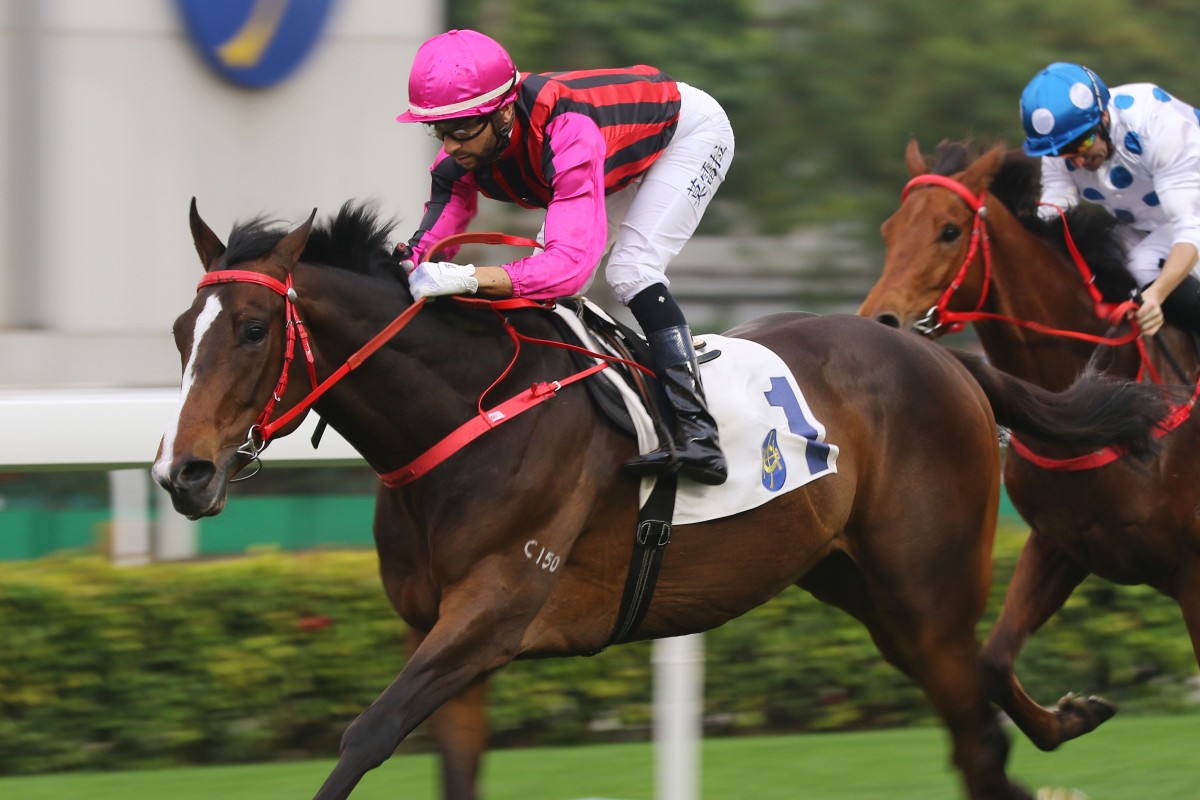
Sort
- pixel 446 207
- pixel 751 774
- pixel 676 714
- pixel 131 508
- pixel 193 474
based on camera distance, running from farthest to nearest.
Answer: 1. pixel 131 508
2. pixel 751 774
3. pixel 676 714
4. pixel 446 207
5. pixel 193 474

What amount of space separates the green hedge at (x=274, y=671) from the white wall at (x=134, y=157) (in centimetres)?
261

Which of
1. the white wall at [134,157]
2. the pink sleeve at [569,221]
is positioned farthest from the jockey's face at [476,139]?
the white wall at [134,157]

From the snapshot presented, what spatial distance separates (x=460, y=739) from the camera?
11.6 ft

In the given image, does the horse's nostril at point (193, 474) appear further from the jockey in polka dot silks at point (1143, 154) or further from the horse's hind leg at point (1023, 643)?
the jockey in polka dot silks at point (1143, 154)

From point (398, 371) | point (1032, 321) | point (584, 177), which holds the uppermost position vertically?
point (584, 177)

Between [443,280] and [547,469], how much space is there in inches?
19.0

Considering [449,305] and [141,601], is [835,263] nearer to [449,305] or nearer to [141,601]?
[141,601]

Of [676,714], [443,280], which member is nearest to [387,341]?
[443,280]

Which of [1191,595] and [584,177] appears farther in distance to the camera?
[1191,595]

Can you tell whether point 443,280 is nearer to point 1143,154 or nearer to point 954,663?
point 954,663

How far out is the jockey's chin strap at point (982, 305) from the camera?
14.9ft

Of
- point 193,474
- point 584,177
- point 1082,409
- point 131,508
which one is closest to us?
point 193,474

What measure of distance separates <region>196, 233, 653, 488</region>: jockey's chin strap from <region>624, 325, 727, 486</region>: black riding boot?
97 mm

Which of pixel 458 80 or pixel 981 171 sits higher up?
pixel 458 80
